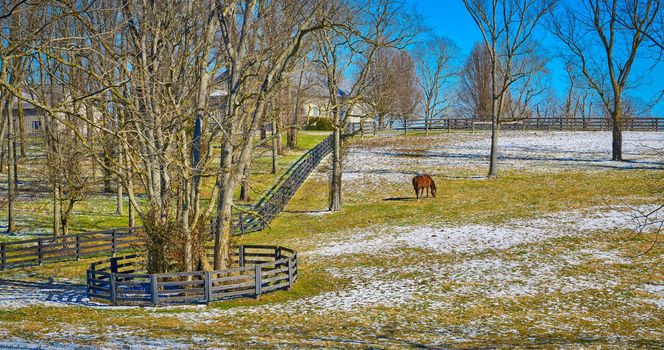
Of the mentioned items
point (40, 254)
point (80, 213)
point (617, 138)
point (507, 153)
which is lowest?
point (40, 254)

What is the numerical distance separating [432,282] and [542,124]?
50757 mm

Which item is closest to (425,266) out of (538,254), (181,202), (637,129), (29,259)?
(538,254)

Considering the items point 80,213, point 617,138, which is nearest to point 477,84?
point 617,138

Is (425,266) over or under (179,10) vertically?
under

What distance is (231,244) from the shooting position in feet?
71.3

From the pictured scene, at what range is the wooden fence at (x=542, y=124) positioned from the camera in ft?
206

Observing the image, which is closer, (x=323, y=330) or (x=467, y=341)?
(x=467, y=341)

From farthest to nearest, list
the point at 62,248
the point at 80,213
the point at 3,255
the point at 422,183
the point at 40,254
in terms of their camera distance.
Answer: the point at 80,213 < the point at 422,183 < the point at 62,248 < the point at 40,254 < the point at 3,255

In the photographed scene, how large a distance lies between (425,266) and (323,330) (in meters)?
7.92

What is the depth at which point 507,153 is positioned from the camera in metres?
51.2

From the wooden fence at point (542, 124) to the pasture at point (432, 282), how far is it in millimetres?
24856

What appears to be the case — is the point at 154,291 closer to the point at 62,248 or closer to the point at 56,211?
the point at 62,248

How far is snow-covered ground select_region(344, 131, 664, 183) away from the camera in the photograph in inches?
1748

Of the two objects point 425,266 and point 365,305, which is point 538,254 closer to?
point 425,266
